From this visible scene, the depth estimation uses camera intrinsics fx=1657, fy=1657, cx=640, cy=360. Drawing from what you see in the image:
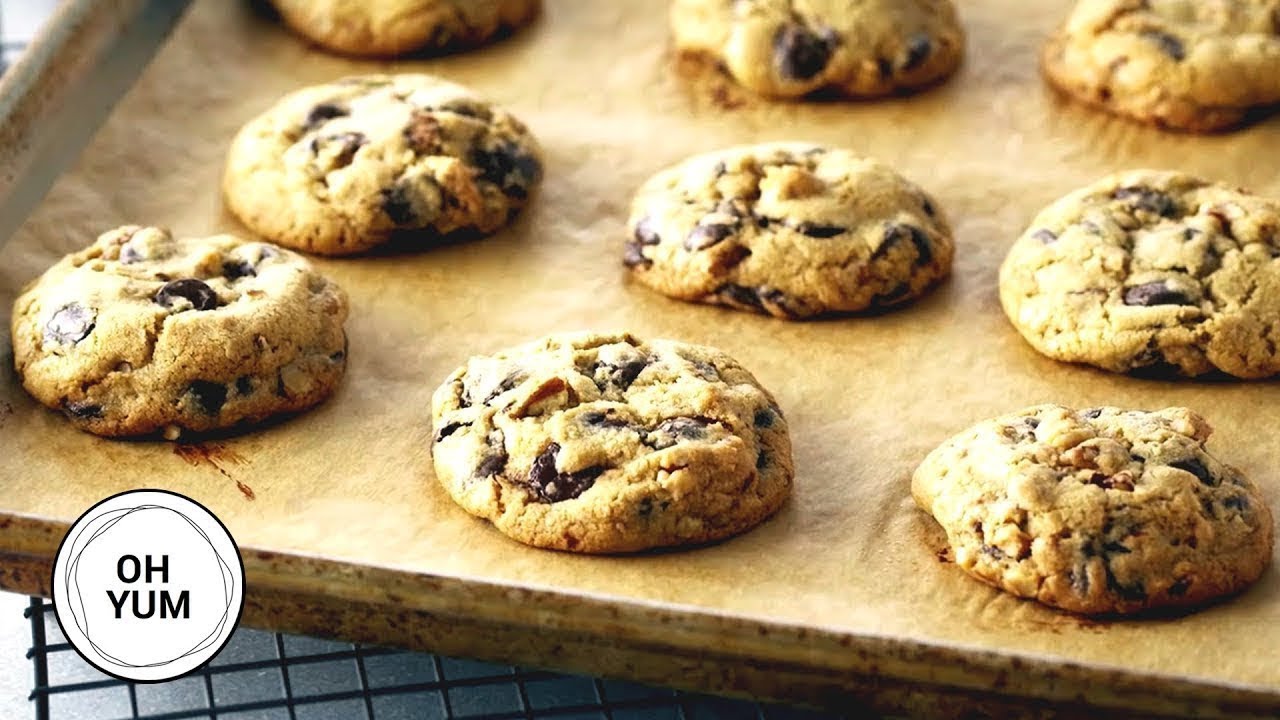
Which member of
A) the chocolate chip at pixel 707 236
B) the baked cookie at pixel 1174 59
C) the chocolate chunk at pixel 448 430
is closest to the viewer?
the chocolate chunk at pixel 448 430

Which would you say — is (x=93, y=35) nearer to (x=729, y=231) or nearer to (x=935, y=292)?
(x=729, y=231)

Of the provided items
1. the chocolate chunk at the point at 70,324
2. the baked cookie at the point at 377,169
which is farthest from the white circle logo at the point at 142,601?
the baked cookie at the point at 377,169

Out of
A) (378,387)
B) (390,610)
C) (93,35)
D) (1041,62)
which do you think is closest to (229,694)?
(390,610)

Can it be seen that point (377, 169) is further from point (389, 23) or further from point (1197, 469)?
point (1197, 469)

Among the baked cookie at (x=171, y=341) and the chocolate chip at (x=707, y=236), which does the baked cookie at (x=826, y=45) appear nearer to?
the chocolate chip at (x=707, y=236)

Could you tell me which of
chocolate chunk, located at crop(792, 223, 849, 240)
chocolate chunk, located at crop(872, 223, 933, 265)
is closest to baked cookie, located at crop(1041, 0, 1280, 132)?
chocolate chunk, located at crop(872, 223, 933, 265)

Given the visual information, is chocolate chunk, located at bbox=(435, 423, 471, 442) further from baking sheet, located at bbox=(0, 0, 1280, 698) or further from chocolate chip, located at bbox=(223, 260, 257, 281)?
chocolate chip, located at bbox=(223, 260, 257, 281)
